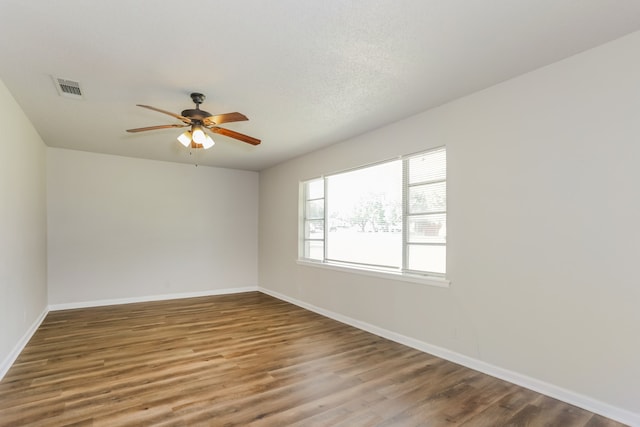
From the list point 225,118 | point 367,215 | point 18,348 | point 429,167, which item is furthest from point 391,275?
point 18,348

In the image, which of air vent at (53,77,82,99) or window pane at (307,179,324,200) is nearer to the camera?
air vent at (53,77,82,99)

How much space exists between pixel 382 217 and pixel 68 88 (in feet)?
11.9

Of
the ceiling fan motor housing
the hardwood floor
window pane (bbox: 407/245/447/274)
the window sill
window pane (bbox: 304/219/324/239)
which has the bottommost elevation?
the hardwood floor

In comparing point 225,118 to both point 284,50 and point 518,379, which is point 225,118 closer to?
point 284,50

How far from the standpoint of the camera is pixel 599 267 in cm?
243

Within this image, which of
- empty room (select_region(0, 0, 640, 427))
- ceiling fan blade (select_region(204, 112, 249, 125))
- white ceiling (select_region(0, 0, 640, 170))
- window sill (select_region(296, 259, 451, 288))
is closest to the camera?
white ceiling (select_region(0, 0, 640, 170))

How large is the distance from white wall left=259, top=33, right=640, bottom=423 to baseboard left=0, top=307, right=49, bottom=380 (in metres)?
3.86

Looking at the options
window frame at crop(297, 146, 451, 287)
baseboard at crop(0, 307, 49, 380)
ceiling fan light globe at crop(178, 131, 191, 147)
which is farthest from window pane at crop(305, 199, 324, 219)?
baseboard at crop(0, 307, 49, 380)

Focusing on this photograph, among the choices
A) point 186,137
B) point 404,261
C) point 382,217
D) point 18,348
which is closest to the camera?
point 186,137

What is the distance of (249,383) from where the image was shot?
2.87m

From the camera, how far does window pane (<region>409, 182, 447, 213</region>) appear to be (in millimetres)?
3604

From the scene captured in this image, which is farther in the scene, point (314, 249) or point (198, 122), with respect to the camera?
point (314, 249)

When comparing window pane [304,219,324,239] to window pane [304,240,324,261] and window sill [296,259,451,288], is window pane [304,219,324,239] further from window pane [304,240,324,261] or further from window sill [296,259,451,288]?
window sill [296,259,451,288]

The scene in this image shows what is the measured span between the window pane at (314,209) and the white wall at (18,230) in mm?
3836
